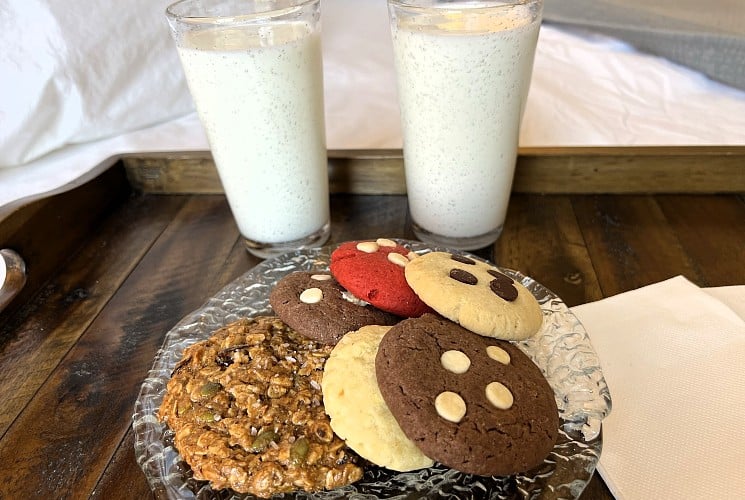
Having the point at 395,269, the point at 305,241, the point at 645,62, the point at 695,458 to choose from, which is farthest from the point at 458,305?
the point at 645,62

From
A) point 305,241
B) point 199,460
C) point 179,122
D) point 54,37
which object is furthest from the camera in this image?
point 179,122

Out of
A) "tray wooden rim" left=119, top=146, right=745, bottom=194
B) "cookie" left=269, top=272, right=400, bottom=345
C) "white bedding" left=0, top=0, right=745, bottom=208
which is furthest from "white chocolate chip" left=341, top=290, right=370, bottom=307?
"white bedding" left=0, top=0, right=745, bottom=208

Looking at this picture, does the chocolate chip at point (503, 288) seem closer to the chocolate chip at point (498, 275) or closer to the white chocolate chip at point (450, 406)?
the chocolate chip at point (498, 275)

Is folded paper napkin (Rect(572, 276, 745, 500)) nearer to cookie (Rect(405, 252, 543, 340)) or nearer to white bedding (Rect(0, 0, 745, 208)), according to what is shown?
cookie (Rect(405, 252, 543, 340))

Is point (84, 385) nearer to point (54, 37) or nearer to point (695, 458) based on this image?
point (695, 458)

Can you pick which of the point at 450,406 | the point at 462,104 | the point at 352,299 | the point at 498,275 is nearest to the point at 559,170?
the point at 462,104

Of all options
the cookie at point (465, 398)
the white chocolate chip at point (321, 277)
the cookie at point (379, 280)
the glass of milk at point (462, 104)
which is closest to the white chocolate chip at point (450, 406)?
the cookie at point (465, 398)
